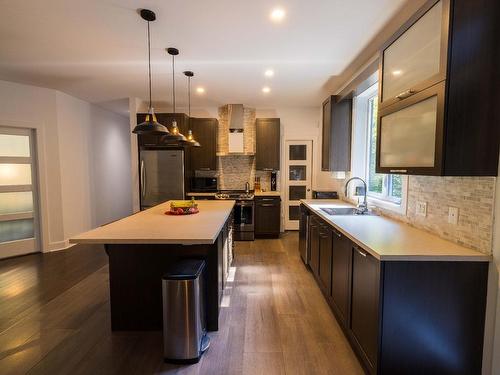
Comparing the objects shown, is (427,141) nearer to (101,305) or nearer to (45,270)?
(101,305)

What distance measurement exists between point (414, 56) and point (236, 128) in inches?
149

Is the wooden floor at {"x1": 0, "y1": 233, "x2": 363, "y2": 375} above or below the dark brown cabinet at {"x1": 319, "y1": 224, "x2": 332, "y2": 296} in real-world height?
below

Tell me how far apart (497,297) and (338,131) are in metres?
2.71

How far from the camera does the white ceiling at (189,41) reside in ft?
7.01

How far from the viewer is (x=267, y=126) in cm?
531

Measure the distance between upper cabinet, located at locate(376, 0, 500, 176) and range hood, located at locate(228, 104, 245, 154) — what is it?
12.4ft

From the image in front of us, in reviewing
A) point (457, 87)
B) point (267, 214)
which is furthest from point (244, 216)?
point (457, 87)

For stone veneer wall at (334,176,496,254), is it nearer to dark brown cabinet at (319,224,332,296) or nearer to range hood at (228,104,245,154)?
dark brown cabinet at (319,224,332,296)

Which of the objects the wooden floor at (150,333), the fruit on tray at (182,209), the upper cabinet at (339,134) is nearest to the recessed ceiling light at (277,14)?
the upper cabinet at (339,134)

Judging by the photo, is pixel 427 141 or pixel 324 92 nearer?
pixel 427 141

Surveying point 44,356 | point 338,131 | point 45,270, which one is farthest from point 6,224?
point 338,131

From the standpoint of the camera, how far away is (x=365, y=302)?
5.67 ft

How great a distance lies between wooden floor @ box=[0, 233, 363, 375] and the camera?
1.87 metres

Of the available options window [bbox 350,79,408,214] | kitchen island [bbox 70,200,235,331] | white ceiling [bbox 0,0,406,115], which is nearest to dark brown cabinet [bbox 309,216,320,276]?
window [bbox 350,79,408,214]
